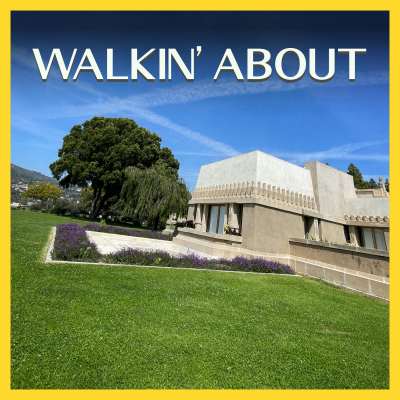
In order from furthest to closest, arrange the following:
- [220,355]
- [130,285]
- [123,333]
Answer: [130,285], [123,333], [220,355]

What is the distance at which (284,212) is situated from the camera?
1244 cm

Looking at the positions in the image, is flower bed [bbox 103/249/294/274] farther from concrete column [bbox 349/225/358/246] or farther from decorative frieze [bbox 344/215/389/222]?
decorative frieze [bbox 344/215/389/222]

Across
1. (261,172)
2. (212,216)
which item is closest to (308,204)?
(261,172)

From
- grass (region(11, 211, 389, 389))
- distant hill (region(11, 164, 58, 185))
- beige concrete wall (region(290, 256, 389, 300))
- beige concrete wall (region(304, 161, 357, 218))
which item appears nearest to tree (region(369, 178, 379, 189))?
beige concrete wall (region(304, 161, 357, 218))

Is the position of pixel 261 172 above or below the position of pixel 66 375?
above

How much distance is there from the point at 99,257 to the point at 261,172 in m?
9.27

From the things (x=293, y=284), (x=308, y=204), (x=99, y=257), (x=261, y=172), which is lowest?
(x=293, y=284)

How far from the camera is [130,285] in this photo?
5.79 m

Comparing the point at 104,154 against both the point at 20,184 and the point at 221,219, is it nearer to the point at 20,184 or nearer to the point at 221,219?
the point at 221,219

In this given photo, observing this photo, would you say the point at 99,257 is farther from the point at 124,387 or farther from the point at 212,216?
the point at 212,216

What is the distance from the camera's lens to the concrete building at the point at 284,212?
1187 cm

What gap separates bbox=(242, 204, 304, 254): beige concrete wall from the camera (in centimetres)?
1162

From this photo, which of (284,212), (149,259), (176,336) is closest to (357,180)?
(284,212)

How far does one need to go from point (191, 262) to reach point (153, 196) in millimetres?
12751
